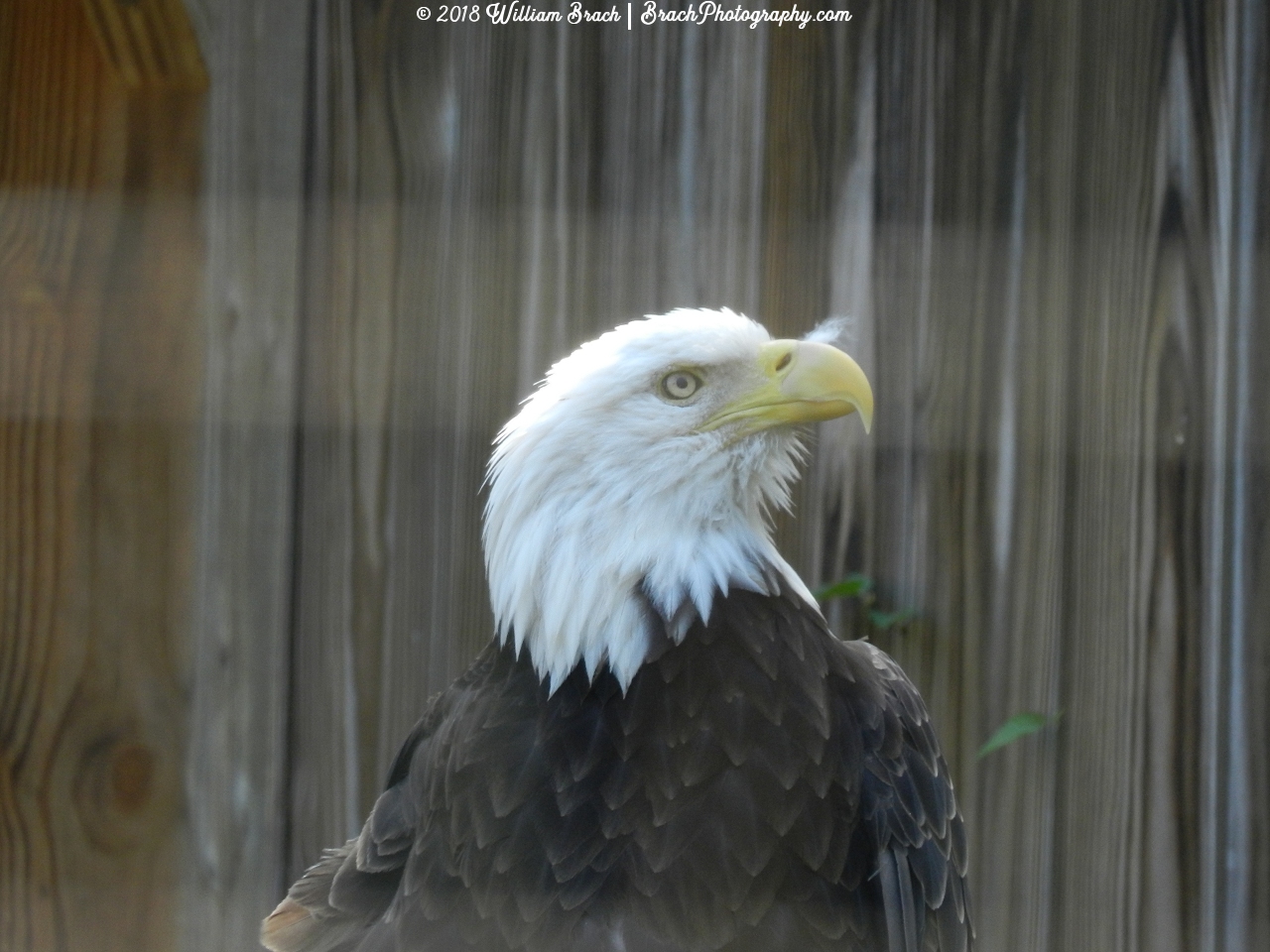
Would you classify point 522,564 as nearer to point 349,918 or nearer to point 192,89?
point 349,918

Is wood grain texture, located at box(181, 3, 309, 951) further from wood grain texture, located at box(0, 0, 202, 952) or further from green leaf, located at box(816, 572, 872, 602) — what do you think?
green leaf, located at box(816, 572, 872, 602)

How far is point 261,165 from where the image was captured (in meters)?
1.39

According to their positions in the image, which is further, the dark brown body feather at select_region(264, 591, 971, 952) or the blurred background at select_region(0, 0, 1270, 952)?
the blurred background at select_region(0, 0, 1270, 952)

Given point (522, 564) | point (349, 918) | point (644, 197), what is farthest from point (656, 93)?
point (349, 918)

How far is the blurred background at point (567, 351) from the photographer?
→ 1.38 m

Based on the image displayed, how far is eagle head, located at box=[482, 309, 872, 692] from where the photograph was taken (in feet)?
3.72

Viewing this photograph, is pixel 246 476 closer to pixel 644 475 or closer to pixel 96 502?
pixel 96 502

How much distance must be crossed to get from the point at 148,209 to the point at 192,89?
6.5 inches

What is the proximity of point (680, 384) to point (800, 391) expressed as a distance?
0.13 meters

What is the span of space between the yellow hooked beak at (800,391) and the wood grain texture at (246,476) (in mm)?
633

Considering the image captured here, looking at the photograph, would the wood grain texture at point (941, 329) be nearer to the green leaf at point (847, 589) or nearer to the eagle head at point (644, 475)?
the green leaf at point (847, 589)

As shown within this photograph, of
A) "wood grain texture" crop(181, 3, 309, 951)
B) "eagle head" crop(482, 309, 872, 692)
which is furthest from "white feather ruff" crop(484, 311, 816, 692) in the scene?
"wood grain texture" crop(181, 3, 309, 951)

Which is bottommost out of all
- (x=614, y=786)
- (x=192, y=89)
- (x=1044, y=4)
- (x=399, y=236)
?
(x=614, y=786)

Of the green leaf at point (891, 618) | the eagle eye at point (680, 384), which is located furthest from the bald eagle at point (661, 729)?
the green leaf at point (891, 618)
